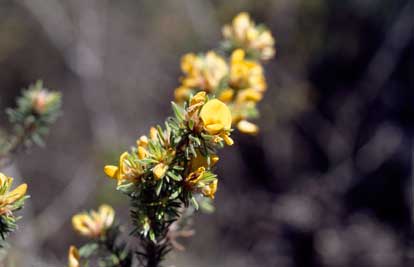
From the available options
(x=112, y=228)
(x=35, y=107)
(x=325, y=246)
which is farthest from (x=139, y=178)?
(x=325, y=246)

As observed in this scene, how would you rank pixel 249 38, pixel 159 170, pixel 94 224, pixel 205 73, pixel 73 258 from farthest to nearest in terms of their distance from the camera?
1. pixel 249 38
2. pixel 205 73
3. pixel 94 224
4. pixel 73 258
5. pixel 159 170

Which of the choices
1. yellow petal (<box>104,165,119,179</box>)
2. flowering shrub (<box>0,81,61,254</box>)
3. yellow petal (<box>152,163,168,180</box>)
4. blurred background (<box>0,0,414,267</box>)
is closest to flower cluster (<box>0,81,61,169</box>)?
flowering shrub (<box>0,81,61,254</box>)

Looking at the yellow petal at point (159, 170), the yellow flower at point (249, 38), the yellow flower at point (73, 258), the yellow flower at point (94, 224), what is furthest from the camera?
the yellow flower at point (249, 38)

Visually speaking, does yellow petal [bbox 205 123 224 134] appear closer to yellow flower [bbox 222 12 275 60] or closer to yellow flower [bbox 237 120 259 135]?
yellow flower [bbox 237 120 259 135]

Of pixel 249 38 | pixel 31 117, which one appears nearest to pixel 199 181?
pixel 249 38

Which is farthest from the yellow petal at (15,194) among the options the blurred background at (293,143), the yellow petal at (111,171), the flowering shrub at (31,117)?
the blurred background at (293,143)

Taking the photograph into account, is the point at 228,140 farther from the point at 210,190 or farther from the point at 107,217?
the point at 107,217

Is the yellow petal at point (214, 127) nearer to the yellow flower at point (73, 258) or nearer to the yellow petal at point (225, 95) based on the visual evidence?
the yellow petal at point (225, 95)
